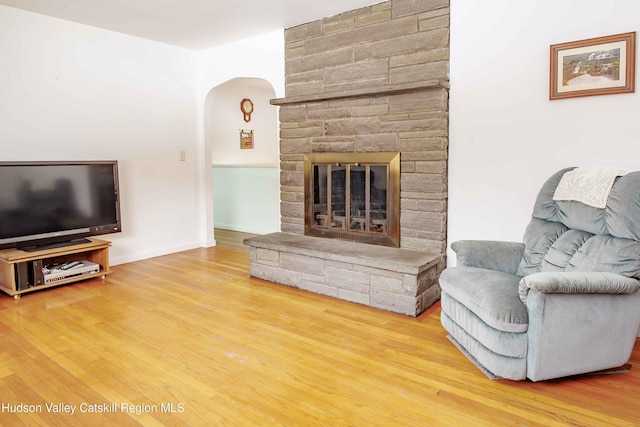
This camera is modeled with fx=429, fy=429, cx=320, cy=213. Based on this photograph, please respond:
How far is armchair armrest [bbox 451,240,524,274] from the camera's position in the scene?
2.69m

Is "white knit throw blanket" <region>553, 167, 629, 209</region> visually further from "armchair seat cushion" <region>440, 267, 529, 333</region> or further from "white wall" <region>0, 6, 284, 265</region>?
"white wall" <region>0, 6, 284, 265</region>

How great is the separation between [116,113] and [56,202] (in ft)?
3.84

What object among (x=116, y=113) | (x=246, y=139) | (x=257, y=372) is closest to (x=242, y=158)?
(x=246, y=139)

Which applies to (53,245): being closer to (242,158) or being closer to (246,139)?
(242,158)

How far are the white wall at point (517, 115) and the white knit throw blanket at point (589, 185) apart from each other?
0.29 m

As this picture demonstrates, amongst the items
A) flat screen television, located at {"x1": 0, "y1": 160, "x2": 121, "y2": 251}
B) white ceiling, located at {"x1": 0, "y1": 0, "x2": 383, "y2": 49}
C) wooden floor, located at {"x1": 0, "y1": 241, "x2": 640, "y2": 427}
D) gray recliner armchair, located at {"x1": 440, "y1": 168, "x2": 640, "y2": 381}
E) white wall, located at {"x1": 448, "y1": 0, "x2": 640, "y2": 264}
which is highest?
white ceiling, located at {"x1": 0, "y1": 0, "x2": 383, "y2": 49}

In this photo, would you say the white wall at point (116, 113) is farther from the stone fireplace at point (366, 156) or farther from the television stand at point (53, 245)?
the stone fireplace at point (366, 156)

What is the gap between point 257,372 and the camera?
221 cm

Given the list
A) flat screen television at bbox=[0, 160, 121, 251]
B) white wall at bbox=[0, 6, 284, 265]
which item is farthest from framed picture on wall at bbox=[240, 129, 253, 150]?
flat screen television at bbox=[0, 160, 121, 251]

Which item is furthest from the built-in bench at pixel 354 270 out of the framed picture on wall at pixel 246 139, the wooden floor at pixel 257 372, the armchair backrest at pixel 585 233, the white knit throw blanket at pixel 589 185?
the framed picture on wall at pixel 246 139

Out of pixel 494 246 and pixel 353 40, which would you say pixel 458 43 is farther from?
pixel 494 246

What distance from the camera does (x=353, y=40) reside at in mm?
3785

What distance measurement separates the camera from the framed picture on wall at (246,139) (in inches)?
294

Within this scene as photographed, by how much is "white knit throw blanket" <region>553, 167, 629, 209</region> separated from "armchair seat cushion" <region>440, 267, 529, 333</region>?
0.58m
